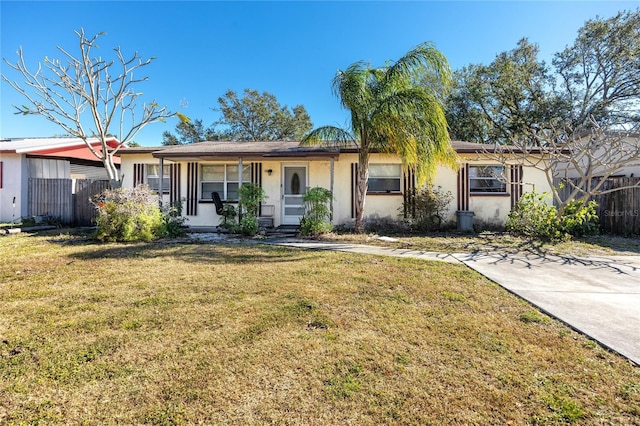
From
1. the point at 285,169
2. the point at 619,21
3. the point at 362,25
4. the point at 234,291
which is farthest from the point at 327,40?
the point at 619,21

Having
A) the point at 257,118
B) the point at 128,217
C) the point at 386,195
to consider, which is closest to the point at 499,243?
the point at 386,195

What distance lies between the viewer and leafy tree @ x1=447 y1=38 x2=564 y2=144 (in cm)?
2081

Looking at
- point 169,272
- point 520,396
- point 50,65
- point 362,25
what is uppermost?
point 362,25

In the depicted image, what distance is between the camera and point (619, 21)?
60.0 ft

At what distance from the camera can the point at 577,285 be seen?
4633 millimetres

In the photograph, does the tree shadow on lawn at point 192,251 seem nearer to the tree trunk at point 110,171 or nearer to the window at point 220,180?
the tree trunk at point 110,171

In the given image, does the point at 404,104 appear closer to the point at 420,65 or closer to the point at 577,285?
the point at 420,65

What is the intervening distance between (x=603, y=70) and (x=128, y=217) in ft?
92.3

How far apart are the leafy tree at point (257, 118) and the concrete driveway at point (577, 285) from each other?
72.8 feet

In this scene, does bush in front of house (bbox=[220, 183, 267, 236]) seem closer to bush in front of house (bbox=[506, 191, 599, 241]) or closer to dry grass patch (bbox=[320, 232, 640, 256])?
dry grass patch (bbox=[320, 232, 640, 256])

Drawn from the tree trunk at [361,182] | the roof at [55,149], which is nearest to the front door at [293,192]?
the tree trunk at [361,182]

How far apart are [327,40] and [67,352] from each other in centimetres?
1521

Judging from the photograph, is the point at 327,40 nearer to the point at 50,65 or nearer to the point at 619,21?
the point at 50,65

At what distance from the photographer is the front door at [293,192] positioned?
11414mm
